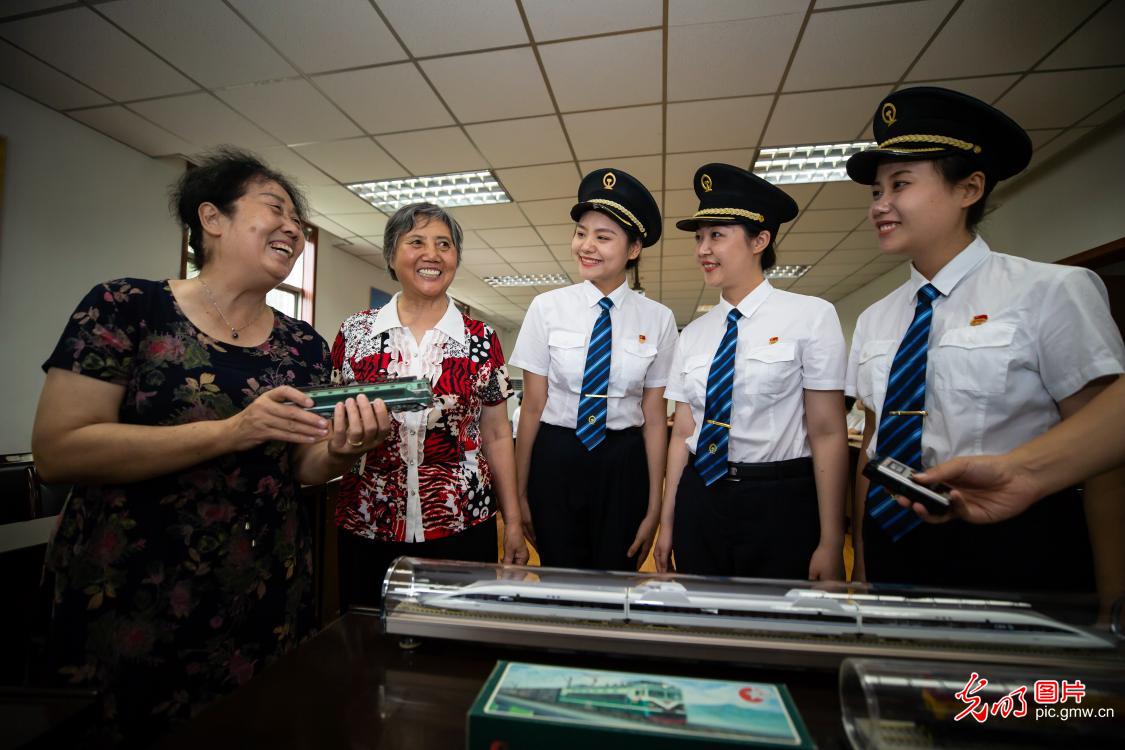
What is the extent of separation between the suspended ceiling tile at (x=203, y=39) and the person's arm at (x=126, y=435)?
2676mm

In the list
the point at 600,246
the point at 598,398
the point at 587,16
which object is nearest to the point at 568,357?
the point at 598,398

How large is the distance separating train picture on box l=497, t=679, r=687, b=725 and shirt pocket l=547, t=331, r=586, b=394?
4.02ft

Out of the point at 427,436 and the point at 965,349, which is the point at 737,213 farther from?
the point at 427,436

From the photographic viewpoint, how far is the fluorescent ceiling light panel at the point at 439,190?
469cm

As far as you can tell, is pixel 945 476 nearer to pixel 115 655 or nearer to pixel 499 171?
pixel 115 655

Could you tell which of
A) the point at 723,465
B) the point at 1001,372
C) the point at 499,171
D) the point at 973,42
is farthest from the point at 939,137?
the point at 499,171

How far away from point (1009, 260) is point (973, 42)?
2.69 m

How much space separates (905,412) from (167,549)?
5.61ft

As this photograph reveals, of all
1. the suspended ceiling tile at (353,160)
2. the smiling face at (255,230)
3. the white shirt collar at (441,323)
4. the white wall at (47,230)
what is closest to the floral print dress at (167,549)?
the smiling face at (255,230)

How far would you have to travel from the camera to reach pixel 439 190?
498 cm

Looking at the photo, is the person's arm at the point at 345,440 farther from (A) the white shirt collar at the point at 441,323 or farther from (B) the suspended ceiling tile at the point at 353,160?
(B) the suspended ceiling tile at the point at 353,160

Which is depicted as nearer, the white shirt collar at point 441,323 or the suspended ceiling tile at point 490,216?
the white shirt collar at point 441,323

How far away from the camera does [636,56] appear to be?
114 inches

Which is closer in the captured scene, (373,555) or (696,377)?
(373,555)
